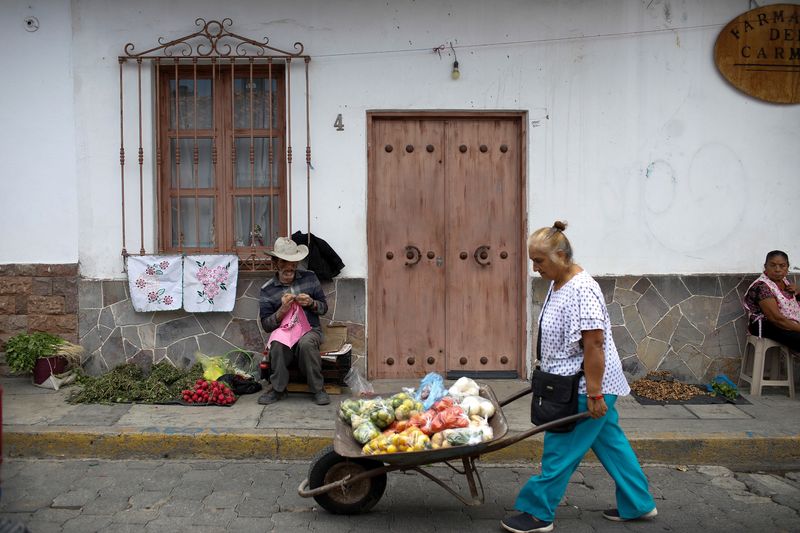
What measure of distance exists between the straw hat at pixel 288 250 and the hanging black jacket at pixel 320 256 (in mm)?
213

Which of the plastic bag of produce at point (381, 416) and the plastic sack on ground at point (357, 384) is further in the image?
the plastic sack on ground at point (357, 384)

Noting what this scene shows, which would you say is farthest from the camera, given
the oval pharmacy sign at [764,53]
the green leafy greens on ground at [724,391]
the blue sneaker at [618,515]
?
the oval pharmacy sign at [764,53]

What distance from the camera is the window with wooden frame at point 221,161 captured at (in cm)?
727

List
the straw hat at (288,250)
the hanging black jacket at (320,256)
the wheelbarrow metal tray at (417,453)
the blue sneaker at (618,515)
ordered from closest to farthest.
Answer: the wheelbarrow metal tray at (417,453) < the blue sneaker at (618,515) < the straw hat at (288,250) < the hanging black jacket at (320,256)

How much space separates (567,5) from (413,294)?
123 inches

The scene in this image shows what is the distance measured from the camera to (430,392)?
486 cm

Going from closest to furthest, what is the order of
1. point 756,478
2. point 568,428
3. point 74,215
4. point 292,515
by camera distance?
point 568,428 → point 292,515 → point 756,478 → point 74,215

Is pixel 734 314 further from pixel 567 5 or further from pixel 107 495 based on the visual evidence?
pixel 107 495

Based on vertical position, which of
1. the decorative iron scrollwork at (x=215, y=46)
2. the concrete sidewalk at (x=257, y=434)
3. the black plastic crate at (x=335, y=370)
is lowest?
the concrete sidewalk at (x=257, y=434)

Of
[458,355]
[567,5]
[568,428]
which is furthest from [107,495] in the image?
[567,5]

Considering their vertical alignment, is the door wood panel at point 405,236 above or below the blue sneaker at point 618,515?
above

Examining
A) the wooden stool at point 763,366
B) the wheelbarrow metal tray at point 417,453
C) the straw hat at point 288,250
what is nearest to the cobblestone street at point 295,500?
the wheelbarrow metal tray at point 417,453

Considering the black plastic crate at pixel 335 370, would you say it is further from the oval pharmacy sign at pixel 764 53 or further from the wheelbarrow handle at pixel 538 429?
the oval pharmacy sign at pixel 764 53

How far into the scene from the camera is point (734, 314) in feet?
24.0
